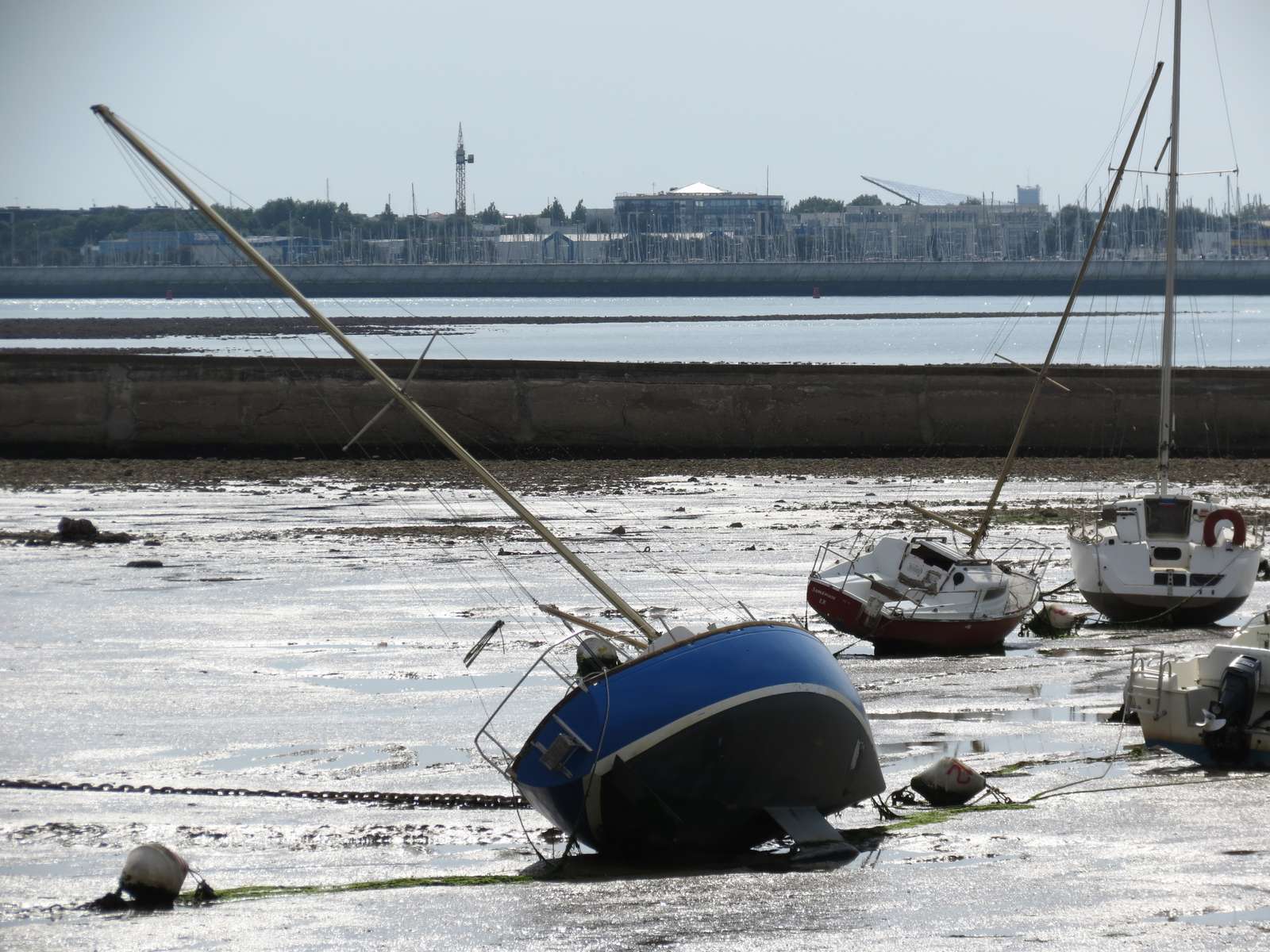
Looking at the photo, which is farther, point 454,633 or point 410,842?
point 454,633

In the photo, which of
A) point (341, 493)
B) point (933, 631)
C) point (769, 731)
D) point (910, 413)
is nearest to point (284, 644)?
point (933, 631)

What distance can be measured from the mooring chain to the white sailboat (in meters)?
11.2

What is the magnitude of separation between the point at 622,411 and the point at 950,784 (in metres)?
30.1

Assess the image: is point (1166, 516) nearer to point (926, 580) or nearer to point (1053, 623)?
point (1053, 623)

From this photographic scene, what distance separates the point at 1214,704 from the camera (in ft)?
46.2

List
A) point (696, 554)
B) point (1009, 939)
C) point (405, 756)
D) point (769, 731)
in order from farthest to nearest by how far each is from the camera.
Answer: point (696, 554), point (405, 756), point (769, 731), point (1009, 939)

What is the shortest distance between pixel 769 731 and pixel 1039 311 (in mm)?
186291

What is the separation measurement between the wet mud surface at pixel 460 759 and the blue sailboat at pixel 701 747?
33cm

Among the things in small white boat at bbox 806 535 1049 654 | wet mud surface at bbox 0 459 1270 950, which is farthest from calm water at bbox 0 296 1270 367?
small white boat at bbox 806 535 1049 654

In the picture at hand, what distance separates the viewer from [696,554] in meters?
25.8

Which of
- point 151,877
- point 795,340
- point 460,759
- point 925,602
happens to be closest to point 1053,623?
point 925,602

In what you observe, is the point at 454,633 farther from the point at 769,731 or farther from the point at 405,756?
the point at 769,731

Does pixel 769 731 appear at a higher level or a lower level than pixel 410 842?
higher

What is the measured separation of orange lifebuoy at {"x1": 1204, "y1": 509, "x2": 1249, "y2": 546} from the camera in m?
21.5
